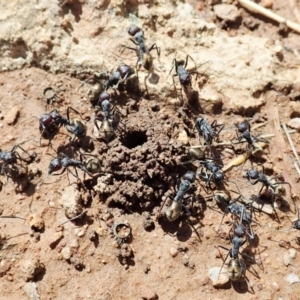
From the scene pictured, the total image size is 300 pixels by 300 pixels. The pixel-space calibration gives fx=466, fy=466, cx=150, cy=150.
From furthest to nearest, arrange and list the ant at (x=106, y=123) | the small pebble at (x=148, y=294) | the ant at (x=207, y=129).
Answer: the ant at (x=207, y=129), the ant at (x=106, y=123), the small pebble at (x=148, y=294)

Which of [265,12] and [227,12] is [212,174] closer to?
[227,12]

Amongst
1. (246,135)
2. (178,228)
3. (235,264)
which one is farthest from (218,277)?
(246,135)

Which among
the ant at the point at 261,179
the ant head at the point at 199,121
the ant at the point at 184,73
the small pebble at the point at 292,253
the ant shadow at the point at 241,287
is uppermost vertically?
the ant at the point at 184,73

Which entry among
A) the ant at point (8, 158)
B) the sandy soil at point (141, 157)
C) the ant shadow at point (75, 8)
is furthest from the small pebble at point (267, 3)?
the ant at point (8, 158)

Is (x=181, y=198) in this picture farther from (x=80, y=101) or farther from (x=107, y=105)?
(x=80, y=101)

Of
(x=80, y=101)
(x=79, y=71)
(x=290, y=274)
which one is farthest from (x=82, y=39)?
(x=290, y=274)

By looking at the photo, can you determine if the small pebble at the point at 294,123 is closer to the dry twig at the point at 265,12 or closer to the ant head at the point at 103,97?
the dry twig at the point at 265,12
